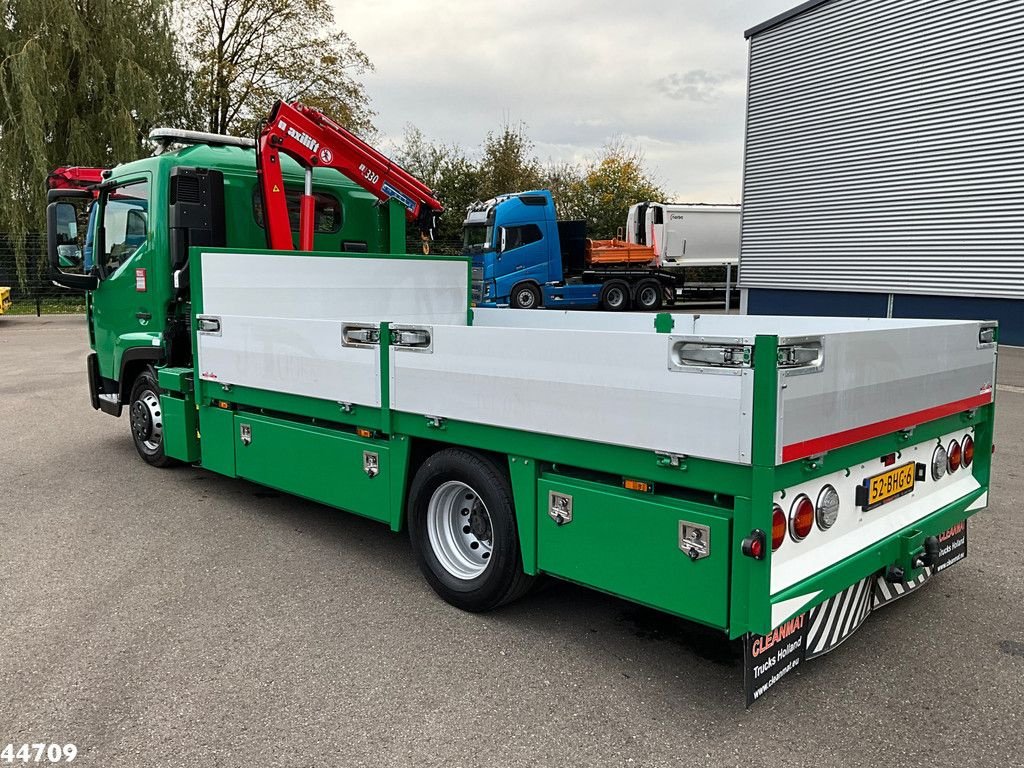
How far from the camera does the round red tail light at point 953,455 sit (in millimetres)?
4004

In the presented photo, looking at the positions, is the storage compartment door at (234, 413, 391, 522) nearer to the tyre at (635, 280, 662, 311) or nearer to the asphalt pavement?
the asphalt pavement

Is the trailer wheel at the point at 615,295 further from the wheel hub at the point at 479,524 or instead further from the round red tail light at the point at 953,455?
the wheel hub at the point at 479,524

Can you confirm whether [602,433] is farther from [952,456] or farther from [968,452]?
[968,452]

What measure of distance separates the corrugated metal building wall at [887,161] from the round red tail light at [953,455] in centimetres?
1316

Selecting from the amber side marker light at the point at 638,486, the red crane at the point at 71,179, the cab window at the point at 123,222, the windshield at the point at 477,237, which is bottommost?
the amber side marker light at the point at 638,486

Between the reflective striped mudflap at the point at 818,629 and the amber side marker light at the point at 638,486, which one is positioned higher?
the amber side marker light at the point at 638,486

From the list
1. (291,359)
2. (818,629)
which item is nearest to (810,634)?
(818,629)

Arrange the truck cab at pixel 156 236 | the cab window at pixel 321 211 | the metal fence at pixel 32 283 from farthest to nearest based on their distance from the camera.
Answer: the metal fence at pixel 32 283 < the cab window at pixel 321 211 < the truck cab at pixel 156 236

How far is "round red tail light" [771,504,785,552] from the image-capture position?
2874 mm

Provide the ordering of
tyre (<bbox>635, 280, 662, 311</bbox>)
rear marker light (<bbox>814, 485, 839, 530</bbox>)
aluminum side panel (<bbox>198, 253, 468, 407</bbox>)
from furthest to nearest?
tyre (<bbox>635, 280, 662, 311</bbox>) → aluminum side panel (<bbox>198, 253, 468, 407</bbox>) → rear marker light (<bbox>814, 485, 839, 530</bbox>)

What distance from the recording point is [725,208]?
29.9m

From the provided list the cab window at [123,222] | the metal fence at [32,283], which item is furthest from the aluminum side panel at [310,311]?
the metal fence at [32,283]

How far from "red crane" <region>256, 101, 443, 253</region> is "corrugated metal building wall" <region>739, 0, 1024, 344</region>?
13.0 m

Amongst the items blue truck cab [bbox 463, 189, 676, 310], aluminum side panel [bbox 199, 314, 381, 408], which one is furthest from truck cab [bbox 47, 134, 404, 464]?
blue truck cab [bbox 463, 189, 676, 310]
